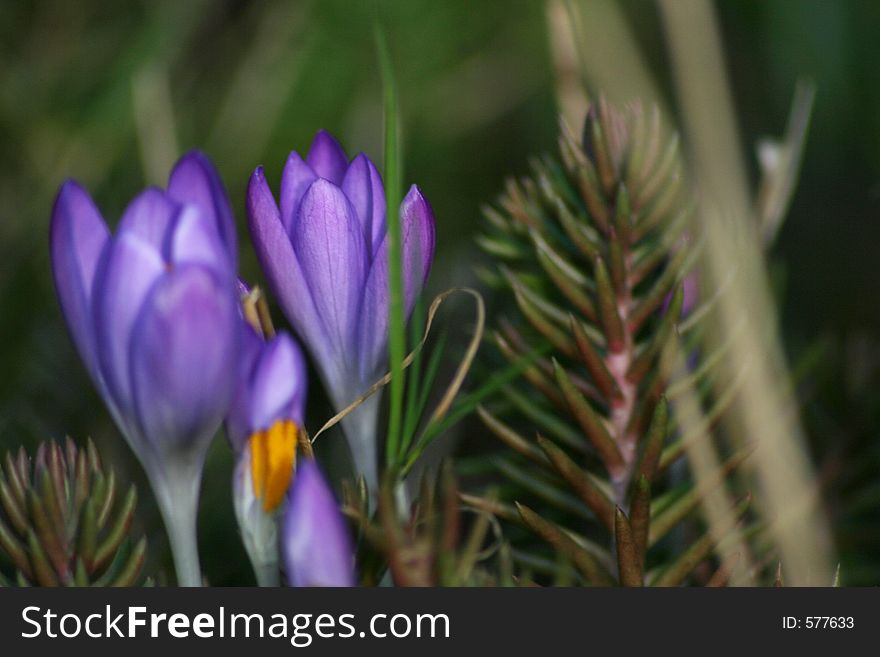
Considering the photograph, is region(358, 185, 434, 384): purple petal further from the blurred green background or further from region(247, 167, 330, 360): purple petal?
the blurred green background

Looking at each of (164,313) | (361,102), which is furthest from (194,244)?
(361,102)

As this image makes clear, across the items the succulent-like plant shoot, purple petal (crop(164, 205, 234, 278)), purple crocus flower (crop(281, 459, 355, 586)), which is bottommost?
purple crocus flower (crop(281, 459, 355, 586))

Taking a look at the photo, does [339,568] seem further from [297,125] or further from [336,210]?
[297,125]

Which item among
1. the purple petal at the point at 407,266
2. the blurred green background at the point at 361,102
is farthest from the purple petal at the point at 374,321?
the blurred green background at the point at 361,102

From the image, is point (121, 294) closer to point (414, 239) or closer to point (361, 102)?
point (414, 239)

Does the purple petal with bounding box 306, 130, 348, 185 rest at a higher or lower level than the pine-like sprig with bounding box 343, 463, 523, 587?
higher

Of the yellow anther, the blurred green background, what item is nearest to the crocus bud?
the yellow anther

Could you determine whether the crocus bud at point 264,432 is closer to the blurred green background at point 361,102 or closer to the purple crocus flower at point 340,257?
the purple crocus flower at point 340,257
